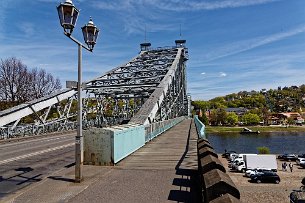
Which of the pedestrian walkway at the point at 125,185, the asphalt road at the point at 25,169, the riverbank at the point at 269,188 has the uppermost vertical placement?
the pedestrian walkway at the point at 125,185

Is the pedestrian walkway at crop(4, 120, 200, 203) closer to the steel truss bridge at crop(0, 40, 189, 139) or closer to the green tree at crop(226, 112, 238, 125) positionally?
the steel truss bridge at crop(0, 40, 189, 139)

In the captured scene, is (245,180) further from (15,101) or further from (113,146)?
(15,101)

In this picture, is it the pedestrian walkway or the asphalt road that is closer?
the pedestrian walkway

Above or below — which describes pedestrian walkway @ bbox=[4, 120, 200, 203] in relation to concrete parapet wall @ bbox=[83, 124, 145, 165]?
below

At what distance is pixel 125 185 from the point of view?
7.80 meters

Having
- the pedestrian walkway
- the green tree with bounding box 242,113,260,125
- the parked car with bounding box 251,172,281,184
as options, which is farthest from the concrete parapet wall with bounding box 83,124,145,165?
the green tree with bounding box 242,113,260,125

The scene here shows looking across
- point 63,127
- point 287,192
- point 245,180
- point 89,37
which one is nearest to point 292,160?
point 245,180

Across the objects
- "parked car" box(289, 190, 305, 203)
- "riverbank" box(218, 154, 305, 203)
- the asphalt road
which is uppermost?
the asphalt road

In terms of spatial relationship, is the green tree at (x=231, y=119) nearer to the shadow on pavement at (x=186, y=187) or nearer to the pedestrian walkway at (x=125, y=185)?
the pedestrian walkway at (x=125, y=185)

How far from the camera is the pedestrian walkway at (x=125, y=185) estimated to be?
264 inches

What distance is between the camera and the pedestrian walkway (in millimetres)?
6699

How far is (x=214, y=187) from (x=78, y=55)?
6.35 m

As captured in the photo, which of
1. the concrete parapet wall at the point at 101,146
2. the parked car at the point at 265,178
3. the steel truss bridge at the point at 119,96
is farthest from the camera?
the parked car at the point at 265,178

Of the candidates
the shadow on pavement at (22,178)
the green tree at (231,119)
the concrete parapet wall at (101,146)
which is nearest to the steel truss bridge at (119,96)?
the concrete parapet wall at (101,146)
